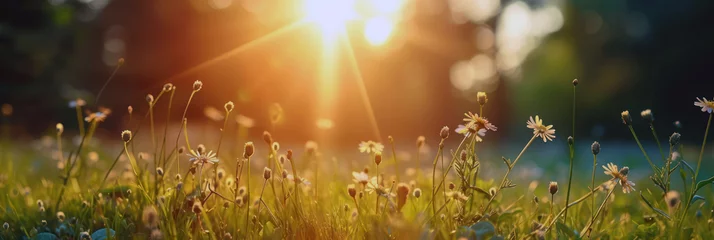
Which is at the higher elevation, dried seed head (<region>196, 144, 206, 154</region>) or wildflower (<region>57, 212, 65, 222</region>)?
dried seed head (<region>196, 144, 206, 154</region>)

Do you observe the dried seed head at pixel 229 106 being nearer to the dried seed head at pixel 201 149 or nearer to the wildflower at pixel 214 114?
the dried seed head at pixel 201 149

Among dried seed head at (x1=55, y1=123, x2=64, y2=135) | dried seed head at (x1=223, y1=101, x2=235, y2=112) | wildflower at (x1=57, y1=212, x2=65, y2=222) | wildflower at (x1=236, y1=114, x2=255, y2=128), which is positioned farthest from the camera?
wildflower at (x1=236, y1=114, x2=255, y2=128)

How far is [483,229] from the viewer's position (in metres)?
1.61

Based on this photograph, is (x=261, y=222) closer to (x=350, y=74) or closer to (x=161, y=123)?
(x=161, y=123)

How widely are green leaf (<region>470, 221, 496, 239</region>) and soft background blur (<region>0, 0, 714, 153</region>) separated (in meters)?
9.90

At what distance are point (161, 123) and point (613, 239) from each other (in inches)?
652

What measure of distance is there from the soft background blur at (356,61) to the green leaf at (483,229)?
32.5ft

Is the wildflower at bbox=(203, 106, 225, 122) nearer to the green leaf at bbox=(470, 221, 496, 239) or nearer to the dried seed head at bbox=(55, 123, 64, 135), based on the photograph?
the dried seed head at bbox=(55, 123, 64, 135)

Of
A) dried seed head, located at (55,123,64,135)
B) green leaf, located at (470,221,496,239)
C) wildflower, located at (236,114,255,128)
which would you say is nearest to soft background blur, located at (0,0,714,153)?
wildflower, located at (236,114,255,128)

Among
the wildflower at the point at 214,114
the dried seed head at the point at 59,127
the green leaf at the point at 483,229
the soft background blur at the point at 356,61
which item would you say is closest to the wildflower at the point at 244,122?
the wildflower at the point at 214,114

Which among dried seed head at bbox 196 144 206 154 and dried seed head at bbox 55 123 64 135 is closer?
dried seed head at bbox 196 144 206 154

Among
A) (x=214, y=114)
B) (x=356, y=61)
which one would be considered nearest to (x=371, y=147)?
(x=214, y=114)

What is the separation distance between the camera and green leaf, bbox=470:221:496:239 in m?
1.60

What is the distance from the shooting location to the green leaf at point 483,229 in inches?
63.0
